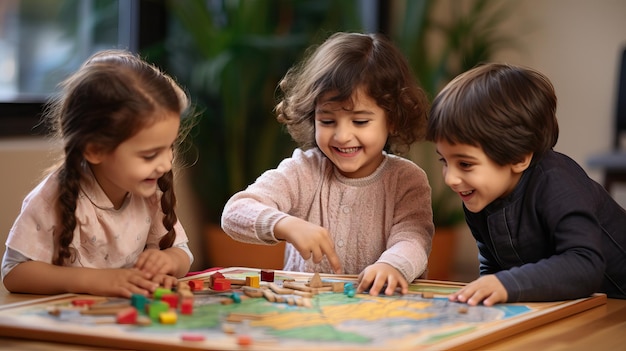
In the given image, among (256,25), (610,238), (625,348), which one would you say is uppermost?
(256,25)

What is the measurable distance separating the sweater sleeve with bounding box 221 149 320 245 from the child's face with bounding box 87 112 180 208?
0.26 m

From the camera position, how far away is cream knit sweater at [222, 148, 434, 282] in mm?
2006

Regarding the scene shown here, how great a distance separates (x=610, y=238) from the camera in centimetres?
176

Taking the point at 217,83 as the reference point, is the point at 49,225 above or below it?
below

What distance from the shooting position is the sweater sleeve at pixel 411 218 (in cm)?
182

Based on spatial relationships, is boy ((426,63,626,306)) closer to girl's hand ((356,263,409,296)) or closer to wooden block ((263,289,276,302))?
girl's hand ((356,263,409,296))

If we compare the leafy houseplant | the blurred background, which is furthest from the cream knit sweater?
the leafy houseplant

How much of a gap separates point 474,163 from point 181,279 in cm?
58

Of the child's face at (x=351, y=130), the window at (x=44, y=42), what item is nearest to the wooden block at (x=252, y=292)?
the child's face at (x=351, y=130)

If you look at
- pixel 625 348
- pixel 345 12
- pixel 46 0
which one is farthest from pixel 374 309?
pixel 345 12

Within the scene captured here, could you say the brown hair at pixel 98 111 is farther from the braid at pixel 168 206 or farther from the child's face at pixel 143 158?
the braid at pixel 168 206

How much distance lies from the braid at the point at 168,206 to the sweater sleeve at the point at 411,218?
41 cm

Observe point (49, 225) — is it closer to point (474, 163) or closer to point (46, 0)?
point (474, 163)

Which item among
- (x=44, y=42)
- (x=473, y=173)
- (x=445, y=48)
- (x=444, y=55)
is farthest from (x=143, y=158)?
(x=445, y=48)
